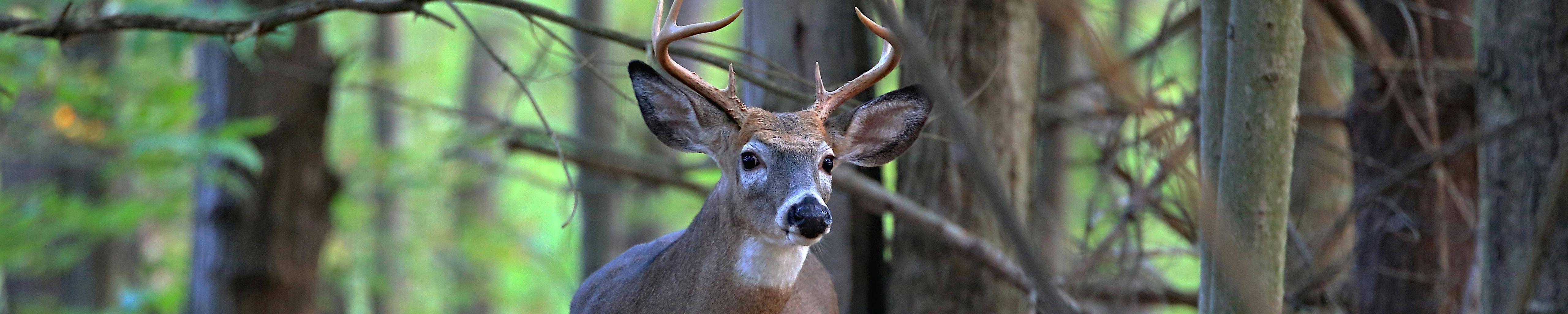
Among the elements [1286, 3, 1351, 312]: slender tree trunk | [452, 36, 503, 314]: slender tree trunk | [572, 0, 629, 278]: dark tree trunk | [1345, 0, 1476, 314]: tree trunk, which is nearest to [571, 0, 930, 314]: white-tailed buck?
[1286, 3, 1351, 312]: slender tree trunk

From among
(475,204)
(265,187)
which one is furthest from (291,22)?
(475,204)

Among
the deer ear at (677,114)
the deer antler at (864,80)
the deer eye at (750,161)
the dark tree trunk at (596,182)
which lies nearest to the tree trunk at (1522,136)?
the deer antler at (864,80)

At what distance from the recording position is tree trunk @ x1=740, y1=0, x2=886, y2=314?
4.26m

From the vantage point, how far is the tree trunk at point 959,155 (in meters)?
4.28

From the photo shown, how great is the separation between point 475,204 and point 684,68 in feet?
46.2

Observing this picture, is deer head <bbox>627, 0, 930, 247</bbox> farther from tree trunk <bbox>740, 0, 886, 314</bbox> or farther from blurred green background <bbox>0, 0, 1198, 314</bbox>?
tree trunk <bbox>740, 0, 886, 314</bbox>

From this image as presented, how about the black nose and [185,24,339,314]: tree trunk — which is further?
[185,24,339,314]: tree trunk

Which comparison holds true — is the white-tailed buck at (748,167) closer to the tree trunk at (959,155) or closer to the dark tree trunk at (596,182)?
the tree trunk at (959,155)

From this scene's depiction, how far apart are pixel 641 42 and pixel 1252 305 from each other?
1.95 m

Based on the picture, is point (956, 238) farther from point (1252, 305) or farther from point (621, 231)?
point (621, 231)

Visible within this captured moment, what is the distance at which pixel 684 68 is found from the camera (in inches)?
118

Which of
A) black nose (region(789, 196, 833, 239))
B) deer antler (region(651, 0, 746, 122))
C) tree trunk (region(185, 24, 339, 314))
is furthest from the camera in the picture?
tree trunk (region(185, 24, 339, 314))

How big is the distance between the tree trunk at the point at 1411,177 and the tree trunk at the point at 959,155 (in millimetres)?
1719

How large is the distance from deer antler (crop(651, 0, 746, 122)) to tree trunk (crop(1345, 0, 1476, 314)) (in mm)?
3271
